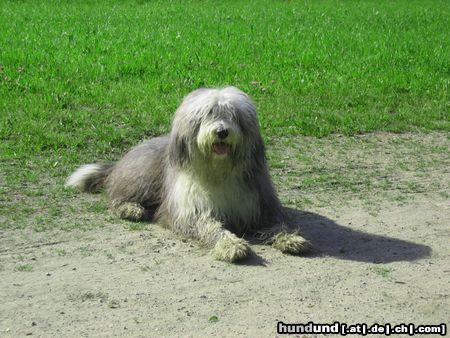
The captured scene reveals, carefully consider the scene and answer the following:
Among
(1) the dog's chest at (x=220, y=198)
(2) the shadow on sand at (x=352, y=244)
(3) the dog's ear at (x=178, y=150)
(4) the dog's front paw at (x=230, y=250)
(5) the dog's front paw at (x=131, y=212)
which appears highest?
(3) the dog's ear at (x=178, y=150)

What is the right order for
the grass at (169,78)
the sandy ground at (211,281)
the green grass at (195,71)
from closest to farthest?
the sandy ground at (211,281), the grass at (169,78), the green grass at (195,71)

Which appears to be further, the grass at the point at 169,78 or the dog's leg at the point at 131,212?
the grass at the point at 169,78

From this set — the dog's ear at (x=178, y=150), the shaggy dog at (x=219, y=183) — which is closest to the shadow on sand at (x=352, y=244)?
the shaggy dog at (x=219, y=183)

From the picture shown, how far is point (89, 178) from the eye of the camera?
24.7 feet

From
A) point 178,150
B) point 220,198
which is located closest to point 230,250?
point 220,198

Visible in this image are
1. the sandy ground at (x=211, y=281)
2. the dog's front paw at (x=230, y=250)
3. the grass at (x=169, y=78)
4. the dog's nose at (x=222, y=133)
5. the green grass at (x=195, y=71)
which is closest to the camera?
the sandy ground at (x=211, y=281)

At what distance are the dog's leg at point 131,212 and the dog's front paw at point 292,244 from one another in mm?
1253

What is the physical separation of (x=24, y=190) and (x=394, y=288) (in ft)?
11.5

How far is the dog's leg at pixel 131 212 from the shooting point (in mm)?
6828

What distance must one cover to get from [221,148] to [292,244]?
0.87 meters

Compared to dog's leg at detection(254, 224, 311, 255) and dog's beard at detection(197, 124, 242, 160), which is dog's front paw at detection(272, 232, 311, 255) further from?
dog's beard at detection(197, 124, 242, 160)

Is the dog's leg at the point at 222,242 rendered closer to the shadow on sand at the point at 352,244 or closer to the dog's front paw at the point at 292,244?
the dog's front paw at the point at 292,244

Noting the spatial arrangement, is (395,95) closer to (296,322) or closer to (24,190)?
(24,190)

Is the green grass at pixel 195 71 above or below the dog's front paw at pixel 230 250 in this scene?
above
